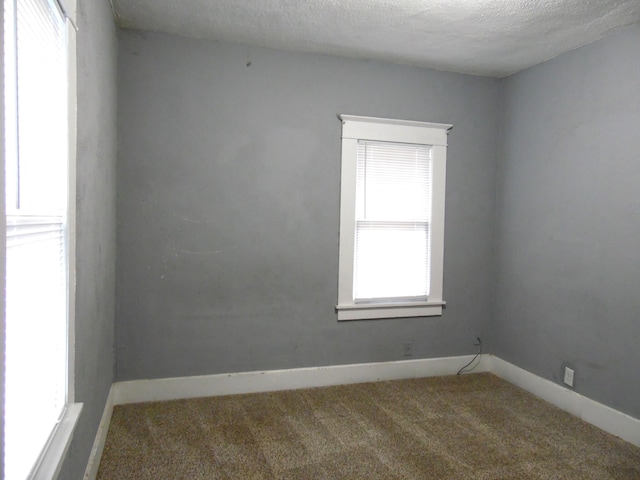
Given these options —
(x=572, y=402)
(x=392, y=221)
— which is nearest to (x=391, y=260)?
(x=392, y=221)

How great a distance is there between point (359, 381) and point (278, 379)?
676mm

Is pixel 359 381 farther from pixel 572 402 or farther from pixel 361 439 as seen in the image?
pixel 572 402

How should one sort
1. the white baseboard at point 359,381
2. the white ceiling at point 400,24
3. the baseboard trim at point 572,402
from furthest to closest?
the white baseboard at point 359,381 < the baseboard trim at point 572,402 < the white ceiling at point 400,24

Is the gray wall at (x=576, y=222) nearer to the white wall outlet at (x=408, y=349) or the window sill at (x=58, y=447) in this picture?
the white wall outlet at (x=408, y=349)

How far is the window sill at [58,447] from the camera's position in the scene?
1.26 meters

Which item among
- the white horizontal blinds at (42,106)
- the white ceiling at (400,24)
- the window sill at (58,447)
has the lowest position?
the window sill at (58,447)

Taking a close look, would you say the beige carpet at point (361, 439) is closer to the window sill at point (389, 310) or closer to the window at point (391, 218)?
the window sill at point (389, 310)

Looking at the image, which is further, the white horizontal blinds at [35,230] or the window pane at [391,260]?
the window pane at [391,260]

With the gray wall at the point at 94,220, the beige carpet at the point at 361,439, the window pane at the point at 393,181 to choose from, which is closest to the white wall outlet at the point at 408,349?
the beige carpet at the point at 361,439

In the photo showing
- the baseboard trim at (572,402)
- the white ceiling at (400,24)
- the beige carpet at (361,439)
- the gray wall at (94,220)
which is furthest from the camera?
the baseboard trim at (572,402)

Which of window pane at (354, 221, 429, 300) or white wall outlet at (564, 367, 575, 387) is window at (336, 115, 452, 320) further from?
white wall outlet at (564, 367, 575, 387)

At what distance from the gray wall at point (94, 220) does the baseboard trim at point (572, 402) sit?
120 inches

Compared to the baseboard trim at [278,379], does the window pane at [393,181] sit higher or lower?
higher

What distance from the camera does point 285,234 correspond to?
3.36 m
